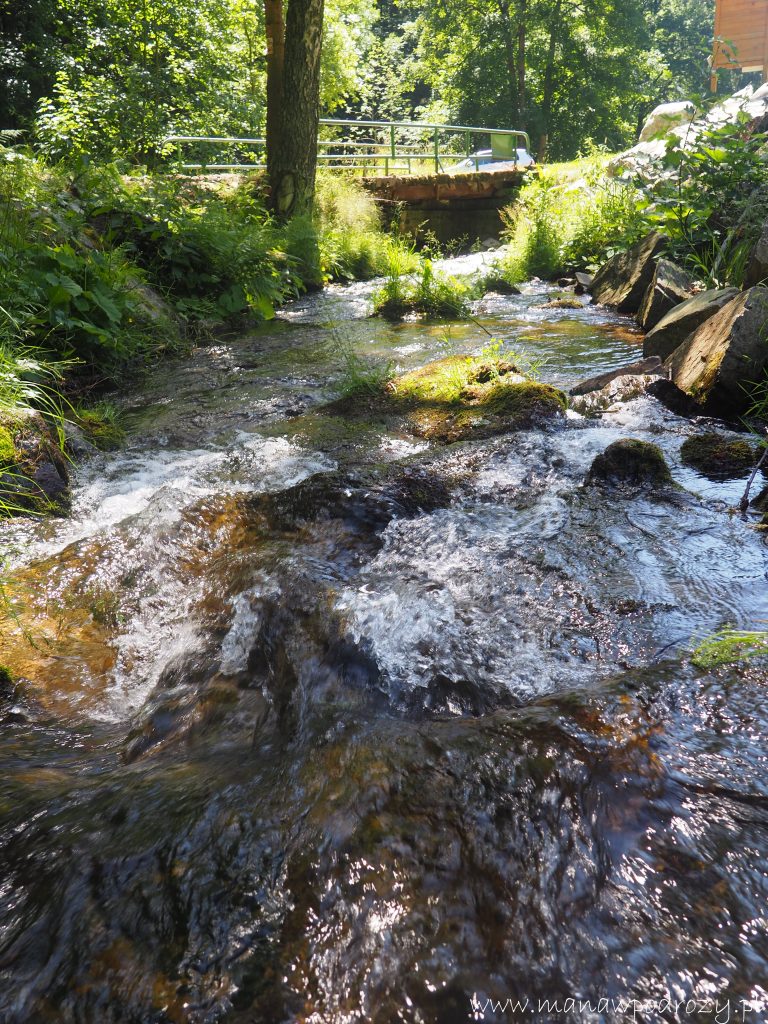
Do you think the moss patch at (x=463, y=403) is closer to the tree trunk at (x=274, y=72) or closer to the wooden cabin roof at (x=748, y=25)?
the tree trunk at (x=274, y=72)

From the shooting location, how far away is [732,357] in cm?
422

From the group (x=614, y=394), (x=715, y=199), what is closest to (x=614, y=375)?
(x=614, y=394)

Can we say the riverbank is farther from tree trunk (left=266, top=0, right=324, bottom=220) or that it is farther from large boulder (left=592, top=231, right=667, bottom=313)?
large boulder (left=592, top=231, right=667, bottom=313)

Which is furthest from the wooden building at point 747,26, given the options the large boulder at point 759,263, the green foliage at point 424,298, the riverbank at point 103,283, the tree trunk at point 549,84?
the large boulder at point 759,263

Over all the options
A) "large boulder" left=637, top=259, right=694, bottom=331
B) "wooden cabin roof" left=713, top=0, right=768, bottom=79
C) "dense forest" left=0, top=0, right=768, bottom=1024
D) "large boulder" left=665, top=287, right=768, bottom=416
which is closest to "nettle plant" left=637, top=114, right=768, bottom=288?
"dense forest" left=0, top=0, right=768, bottom=1024

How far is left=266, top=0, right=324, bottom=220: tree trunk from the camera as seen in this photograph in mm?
9086

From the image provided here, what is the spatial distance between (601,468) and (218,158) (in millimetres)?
13574

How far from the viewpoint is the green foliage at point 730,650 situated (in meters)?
2.18

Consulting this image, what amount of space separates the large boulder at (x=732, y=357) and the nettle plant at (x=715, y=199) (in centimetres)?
234

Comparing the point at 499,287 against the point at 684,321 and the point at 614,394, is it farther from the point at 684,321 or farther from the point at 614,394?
the point at 614,394

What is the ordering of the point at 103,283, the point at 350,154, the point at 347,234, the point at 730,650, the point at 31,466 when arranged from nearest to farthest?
the point at 730,650, the point at 31,466, the point at 103,283, the point at 347,234, the point at 350,154

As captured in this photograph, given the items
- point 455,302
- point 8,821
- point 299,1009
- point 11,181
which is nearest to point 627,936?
point 299,1009

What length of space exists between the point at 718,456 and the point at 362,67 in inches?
1342

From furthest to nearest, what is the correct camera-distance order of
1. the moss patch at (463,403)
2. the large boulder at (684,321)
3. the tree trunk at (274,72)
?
the tree trunk at (274,72) < the large boulder at (684,321) < the moss patch at (463,403)
